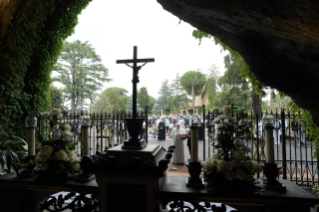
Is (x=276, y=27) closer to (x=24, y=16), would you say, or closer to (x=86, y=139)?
(x=86, y=139)

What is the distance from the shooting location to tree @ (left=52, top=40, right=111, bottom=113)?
24812 millimetres

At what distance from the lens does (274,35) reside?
3.25 metres

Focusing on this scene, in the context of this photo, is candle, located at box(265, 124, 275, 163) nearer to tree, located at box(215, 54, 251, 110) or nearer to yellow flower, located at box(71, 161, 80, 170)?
yellow flower, located at box(71, 161, 80, 170)

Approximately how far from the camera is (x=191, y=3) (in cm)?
302

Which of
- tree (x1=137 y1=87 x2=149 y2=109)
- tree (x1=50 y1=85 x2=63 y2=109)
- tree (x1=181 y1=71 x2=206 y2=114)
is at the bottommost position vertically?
tree (x1=50 y1=85 x2=63 y2=109)

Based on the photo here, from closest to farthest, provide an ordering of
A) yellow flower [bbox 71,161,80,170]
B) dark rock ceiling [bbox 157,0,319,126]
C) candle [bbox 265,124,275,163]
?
1. candle [bbox 265,124,275,163]
2. dark rock ceiling [bbox 157,0,319,126]
3. yellow flower [bbox 71,161,80,170]

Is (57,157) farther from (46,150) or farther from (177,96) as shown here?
(177,96)

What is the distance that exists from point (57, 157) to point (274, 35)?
12.8ft

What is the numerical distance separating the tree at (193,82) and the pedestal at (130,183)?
4721cm

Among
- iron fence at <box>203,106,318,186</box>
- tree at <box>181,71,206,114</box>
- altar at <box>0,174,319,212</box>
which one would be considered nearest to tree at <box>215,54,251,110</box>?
iron fence at <box>203,106,318,186</box>

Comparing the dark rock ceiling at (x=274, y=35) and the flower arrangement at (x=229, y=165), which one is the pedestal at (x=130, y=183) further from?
the dark rock ceiling at (x=274, y=35)

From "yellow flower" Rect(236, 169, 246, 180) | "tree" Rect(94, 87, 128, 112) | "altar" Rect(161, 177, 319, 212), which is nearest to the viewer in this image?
"altar" Rect(161, 177, 319, 212)

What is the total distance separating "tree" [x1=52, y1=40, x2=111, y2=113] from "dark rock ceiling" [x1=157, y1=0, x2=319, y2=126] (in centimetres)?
2372

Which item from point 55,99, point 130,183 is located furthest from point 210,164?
point 55,99
